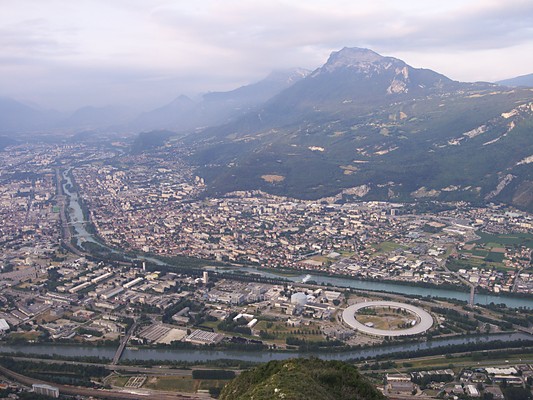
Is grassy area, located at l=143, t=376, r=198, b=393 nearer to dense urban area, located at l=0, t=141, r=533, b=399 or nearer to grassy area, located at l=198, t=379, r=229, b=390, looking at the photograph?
dense urban area, located at l=0, t=141, r=533, b=399

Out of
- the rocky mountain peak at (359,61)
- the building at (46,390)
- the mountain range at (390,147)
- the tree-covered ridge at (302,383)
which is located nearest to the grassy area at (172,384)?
the building at (46,390)

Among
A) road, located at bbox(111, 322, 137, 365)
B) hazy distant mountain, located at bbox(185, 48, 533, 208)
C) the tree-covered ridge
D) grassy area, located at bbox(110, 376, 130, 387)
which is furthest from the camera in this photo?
hazy distant mountain, located at bbox(185, 48, 533, 208)

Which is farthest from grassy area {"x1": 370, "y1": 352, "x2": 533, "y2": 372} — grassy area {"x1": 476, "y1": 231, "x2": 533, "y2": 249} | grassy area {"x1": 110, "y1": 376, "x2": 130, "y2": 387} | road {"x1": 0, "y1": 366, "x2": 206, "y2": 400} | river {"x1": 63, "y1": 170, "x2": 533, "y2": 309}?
grassy area {"x1": 476, "y1": 231, "x2": 533, "y2": 249}

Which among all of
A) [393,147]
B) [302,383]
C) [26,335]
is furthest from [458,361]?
[393,147]

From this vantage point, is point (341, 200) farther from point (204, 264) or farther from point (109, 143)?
point (109, 143)

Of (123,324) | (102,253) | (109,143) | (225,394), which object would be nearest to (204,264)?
(102,253)

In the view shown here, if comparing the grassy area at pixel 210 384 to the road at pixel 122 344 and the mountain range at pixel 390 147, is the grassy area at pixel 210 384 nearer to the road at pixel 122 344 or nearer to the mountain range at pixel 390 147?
the road at pixel 122 344

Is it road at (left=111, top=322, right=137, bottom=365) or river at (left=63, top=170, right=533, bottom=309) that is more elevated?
river at (left=63, top=170, right=533, bottom=309)

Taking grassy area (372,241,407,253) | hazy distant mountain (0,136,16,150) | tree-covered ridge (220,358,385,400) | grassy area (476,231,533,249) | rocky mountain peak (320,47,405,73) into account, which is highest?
rocky mountain peak (320,47,405,73)
